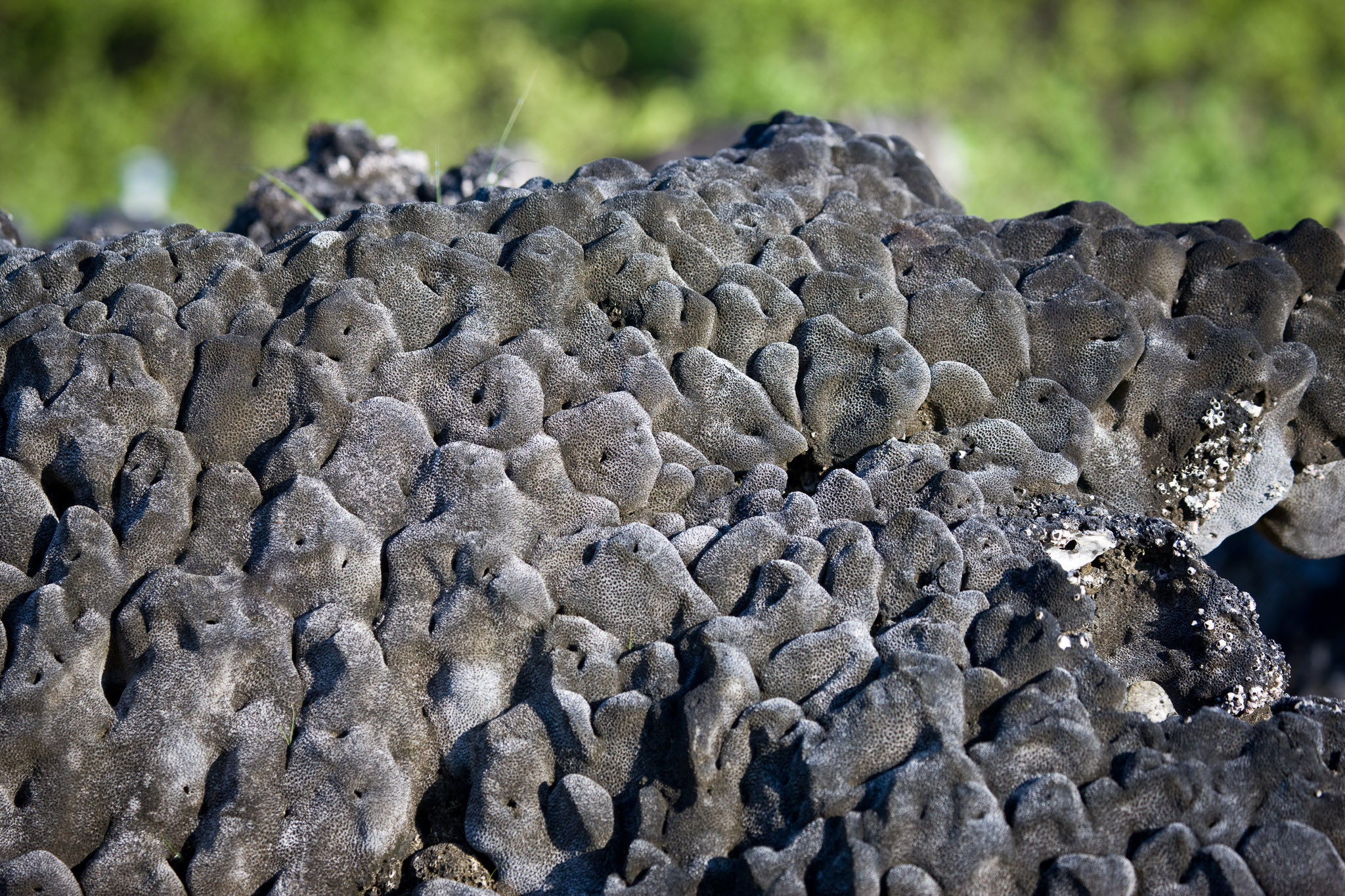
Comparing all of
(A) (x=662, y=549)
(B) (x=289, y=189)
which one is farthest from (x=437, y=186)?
(A) (x=662, y=549)

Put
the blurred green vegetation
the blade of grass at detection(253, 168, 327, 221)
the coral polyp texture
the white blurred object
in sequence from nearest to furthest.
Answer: the coral polyp texture
the blade of grass at detection(253, 168, 327, 221)
the white blurred object
the blurred green vegetation

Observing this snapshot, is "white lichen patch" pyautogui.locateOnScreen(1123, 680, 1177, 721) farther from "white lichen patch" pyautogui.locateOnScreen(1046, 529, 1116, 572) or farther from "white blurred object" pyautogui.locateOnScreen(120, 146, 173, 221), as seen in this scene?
"white blurred object" pyautogui.locateOnScreen(120, 146, 173, 221)

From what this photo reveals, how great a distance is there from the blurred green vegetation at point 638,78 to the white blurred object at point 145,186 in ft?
1.40

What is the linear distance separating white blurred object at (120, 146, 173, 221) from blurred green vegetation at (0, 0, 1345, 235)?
426mm

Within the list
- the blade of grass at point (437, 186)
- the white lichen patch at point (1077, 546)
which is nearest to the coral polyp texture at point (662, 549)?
the white lichen patch at point (1077, 546)

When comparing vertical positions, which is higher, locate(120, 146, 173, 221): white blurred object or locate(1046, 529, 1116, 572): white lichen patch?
locate(120, 146, 173, 221): white blurred object

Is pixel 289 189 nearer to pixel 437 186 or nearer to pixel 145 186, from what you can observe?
pixel 437 186

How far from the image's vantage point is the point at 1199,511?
1.70m

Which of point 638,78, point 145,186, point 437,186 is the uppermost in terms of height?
point 638,78

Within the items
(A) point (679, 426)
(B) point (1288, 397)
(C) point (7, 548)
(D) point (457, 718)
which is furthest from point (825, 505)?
(C) point (7, 548)

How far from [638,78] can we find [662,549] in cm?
671

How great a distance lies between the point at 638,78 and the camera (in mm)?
7590

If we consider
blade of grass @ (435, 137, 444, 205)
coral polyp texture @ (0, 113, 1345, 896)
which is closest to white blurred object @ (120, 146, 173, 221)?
blade of grass @ (435, 137, 444, 205)

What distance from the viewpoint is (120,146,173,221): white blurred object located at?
500cm
